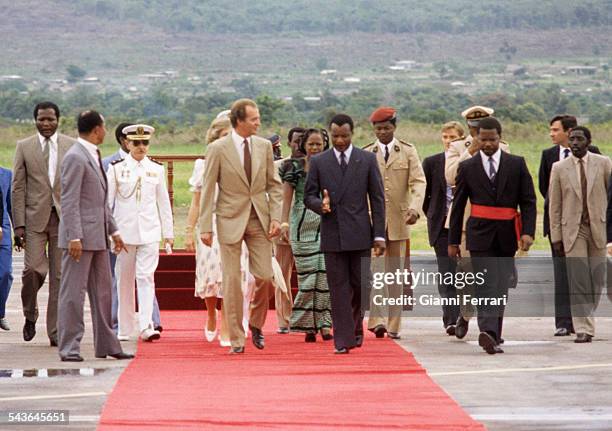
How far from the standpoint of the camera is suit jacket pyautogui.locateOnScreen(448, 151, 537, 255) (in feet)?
44.6

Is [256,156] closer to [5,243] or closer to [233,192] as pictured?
[233,192]

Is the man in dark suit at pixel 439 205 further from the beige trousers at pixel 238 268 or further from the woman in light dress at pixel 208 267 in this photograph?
the beige trousers at pixel 238 268

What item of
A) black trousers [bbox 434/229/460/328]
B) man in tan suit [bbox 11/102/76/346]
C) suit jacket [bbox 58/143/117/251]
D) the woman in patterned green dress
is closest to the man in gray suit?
suit jacket [bbox 58/143/117/251]

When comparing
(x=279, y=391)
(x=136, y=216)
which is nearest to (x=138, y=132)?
(x=136, y=216)

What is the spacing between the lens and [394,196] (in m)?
15.0

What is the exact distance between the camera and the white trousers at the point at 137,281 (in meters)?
14.7

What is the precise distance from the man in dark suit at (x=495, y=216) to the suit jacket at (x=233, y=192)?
1583 mm

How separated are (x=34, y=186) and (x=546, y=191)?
494 cm

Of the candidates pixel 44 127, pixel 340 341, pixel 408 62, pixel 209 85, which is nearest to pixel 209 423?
pixel 340 341

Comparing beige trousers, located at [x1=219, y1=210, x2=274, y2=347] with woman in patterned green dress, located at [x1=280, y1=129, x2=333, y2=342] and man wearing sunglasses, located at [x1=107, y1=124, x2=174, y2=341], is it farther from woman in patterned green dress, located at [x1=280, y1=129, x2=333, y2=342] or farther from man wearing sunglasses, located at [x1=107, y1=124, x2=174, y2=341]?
man wearing sunglasses, located at [x1=107, y1=124, x2=174, y2=341]

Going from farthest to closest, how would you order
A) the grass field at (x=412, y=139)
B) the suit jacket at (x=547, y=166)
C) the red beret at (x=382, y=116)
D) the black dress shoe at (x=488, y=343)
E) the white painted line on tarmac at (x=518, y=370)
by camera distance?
the grass field at (x=412, y=139) → the suit jacket at (x=547, y=166) → the red beret at (x=382, y=116) → the black dress shoe at (x=488, y=343) → the white painted line on tarmac at (x=518, y=370)

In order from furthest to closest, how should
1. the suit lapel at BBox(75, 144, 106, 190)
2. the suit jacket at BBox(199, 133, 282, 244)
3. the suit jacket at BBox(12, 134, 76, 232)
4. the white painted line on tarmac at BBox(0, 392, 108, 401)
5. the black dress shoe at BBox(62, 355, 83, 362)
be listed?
the suit jacket at BBox(12, 134, 76, 232) < the suit jacket at BBox(199, 133, 282, 244) < the suit lapel at BBox(75, 144, 106, 190) < the black dress shoe at BBox(62, 355, 83, 362) < the white painted line on tarmac at BBox(0, 392, 108, 401)

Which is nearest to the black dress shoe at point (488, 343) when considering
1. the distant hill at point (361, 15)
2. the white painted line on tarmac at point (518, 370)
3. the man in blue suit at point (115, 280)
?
the white painted line on tarmac at point (518, 370)

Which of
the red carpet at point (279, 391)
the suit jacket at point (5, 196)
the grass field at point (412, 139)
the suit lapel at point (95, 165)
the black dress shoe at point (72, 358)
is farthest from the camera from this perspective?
the grass field at point (412, 139)
